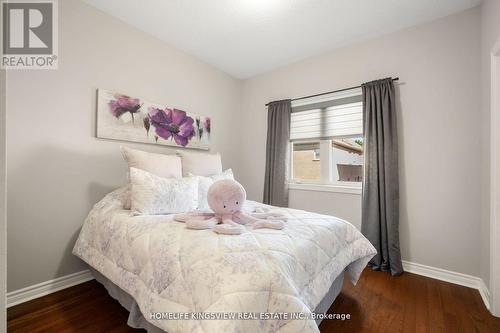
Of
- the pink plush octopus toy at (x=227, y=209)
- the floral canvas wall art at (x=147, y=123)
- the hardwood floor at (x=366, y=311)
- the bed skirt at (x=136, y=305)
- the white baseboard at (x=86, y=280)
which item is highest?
the floral canvas wall art at (x=147, y=123)

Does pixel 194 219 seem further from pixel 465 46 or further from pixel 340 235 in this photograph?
pixel 465 46

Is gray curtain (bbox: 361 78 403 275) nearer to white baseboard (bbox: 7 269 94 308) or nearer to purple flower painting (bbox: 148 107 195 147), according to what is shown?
purple flower painting (bbox: 148 107 195 147)

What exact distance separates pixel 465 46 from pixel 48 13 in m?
3.63

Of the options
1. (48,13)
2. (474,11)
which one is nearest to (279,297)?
(48,13)

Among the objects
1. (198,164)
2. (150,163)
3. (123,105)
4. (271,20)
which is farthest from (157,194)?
(271,20)

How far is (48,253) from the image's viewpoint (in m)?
1.79

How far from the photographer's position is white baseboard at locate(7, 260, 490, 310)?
64.7 inches

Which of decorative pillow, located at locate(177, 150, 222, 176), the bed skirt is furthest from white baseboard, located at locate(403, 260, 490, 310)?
decorative pillow, located at locate(177, 150, 222, 176)

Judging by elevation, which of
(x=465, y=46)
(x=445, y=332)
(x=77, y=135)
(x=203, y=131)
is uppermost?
(x=465, y=46)

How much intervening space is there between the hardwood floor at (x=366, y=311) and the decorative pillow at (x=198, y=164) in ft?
4.11

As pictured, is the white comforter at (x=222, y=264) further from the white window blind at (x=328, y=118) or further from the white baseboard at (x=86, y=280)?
the white window blind at (x=328, y=118)

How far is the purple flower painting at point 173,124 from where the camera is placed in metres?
2.46

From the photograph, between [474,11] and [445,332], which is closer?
[445,332]

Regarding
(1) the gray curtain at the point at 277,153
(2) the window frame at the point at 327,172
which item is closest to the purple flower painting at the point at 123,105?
(1) the gray curtain at the point at 277,153
